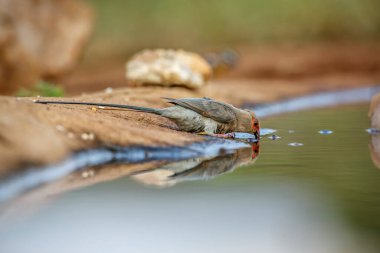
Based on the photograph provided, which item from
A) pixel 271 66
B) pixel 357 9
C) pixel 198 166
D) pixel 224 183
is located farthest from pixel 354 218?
pixel 357 9

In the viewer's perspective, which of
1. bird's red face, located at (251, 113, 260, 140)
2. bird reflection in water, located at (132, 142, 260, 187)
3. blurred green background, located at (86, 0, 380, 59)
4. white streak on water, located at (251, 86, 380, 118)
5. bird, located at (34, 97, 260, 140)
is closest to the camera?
bird reflection in water, located at (132, 142, 260, 187)

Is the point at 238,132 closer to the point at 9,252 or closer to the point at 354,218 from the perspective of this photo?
the point at 354,218

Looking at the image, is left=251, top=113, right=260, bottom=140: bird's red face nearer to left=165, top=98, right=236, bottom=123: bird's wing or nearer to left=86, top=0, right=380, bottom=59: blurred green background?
left=165, top=98, right=236, bottom=123: bird's wing

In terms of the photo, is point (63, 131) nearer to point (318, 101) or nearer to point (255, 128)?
point (255, 128)

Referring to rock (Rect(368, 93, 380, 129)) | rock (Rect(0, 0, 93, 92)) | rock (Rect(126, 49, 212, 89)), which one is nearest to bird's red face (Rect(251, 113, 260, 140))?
rock (Rect(368, 93, 380, 129))

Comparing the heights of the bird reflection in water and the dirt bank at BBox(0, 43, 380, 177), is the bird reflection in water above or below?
below

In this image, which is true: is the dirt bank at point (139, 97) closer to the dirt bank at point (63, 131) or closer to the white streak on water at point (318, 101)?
the dirt bank at point (63, 131)
